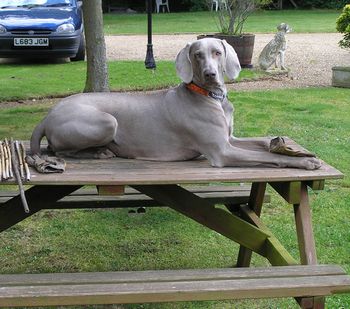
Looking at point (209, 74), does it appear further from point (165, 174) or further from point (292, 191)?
point (292, 191)

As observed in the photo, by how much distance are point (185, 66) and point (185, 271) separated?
3.89 feet

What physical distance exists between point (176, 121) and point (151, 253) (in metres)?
1.39

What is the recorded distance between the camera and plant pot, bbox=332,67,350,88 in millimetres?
11070

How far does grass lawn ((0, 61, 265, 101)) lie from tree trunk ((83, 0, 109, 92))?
1.97m

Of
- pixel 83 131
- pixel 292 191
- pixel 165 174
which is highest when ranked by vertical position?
pixel 83 131

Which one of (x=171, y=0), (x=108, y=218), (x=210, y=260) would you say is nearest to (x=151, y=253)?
(x=210, y=260)

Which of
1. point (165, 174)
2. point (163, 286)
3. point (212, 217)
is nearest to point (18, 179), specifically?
point (165, 174)

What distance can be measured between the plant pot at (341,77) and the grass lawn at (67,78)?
1589mm

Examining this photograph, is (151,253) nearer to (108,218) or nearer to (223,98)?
(108,218)

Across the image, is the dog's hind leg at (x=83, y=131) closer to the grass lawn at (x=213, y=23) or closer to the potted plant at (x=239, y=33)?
the potted plant at (x=239, y=33)

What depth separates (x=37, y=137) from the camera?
3623 millimetres

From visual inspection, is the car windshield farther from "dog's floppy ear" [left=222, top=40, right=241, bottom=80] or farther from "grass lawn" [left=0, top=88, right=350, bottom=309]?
"dog's floppy ear" [left=222, top=40, right=241, bottom=80]

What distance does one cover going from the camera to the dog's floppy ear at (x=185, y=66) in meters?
3.49

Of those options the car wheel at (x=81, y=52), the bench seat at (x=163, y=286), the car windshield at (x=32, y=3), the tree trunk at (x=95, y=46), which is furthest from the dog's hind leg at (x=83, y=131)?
the car windshield at (x=32, y=3)
